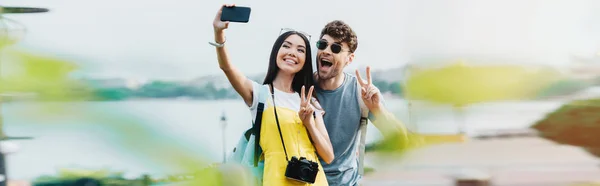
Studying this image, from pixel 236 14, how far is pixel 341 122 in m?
0.61

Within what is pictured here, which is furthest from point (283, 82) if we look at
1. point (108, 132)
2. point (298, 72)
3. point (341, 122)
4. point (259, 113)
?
point (108, 132)

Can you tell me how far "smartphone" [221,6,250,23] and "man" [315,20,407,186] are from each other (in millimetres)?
323

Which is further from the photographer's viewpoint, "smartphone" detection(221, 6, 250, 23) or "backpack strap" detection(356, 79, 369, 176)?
"backpack strap" detection(356, 79, 369, 176)

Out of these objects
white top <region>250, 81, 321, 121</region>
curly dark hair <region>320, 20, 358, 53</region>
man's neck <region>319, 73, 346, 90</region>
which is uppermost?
curly dark hair <region>320, 20, 358, 53</region>

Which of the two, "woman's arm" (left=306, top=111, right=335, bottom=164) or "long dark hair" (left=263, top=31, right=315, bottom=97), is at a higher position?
"long dark hair" (left=263, top=31, right=315, bottom=97)

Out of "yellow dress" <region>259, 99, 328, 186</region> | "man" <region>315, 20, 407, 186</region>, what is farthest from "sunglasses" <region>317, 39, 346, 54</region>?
"yellow dress" <region>259, 99, 328, 186</region>

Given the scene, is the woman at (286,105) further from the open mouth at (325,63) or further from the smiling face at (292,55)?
the open mouth at (325,63)

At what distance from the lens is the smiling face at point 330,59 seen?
3.00m

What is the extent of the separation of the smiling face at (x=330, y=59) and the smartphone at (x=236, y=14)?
33 centimetres

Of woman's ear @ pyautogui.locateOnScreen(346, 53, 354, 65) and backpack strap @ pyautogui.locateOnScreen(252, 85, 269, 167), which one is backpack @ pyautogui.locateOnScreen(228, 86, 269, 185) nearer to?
A: backpack strap @ pyautogui.locateOnScreen(252, 85, 269, 167)

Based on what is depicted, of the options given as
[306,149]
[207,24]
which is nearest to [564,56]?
[306,149]

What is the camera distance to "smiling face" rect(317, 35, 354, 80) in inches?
118

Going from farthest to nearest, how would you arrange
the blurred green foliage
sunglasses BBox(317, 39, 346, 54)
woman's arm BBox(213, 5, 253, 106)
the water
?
the blurred green foliage, the water, sunglasses BBox(317, 39, 346, 54), woman's arm BBox(213, 5, 253, 106)

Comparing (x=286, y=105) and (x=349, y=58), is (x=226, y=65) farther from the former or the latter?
(x=349, y=58)
